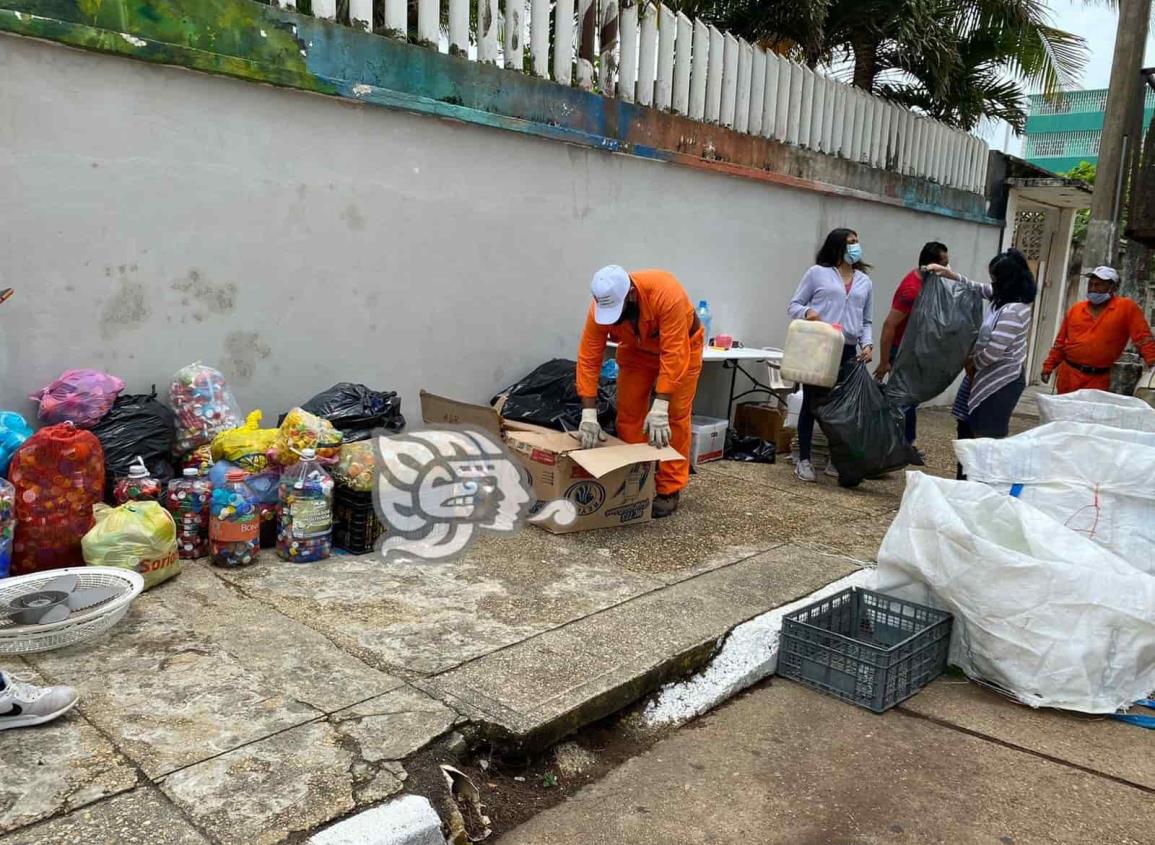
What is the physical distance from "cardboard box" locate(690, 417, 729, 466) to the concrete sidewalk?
5.41ft

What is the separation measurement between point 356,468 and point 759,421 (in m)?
3.87

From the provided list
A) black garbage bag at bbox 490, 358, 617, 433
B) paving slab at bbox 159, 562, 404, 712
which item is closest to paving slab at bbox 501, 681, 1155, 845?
paving slab at bbox 159, 562, 404, 712

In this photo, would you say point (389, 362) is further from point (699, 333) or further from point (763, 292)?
point (763, 292)

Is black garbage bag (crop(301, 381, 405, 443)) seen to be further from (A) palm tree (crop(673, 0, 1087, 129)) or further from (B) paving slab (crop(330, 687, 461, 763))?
(A) palm tree (crop(673, 0, 1087, 129))

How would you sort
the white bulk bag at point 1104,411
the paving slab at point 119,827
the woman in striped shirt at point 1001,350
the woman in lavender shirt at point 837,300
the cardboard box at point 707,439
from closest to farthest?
the paving slab at point 119,827 → the white bulk bag at point 1104,411 → the woman in striped shirt at point 1001,350 → the woman in lavender shirt at point 837,300 → the cardboard box at point 707,439

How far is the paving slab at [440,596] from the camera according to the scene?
10.3 feet

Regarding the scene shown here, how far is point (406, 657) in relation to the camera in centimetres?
301

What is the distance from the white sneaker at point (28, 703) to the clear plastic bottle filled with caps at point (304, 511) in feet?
4.63

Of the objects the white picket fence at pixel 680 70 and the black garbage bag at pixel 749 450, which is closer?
the white picket fence at pixel 680 70

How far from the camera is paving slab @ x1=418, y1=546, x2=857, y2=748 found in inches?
108

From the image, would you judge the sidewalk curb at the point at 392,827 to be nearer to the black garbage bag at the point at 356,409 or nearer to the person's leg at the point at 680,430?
the black garbage bag at the point at 356,409

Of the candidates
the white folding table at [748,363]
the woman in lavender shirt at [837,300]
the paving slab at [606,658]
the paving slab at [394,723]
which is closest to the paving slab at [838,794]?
the paving slab at [606,658]

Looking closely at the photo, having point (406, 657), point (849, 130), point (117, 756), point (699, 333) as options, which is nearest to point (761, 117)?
point (849, 130)

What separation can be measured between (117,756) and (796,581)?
111 inches
